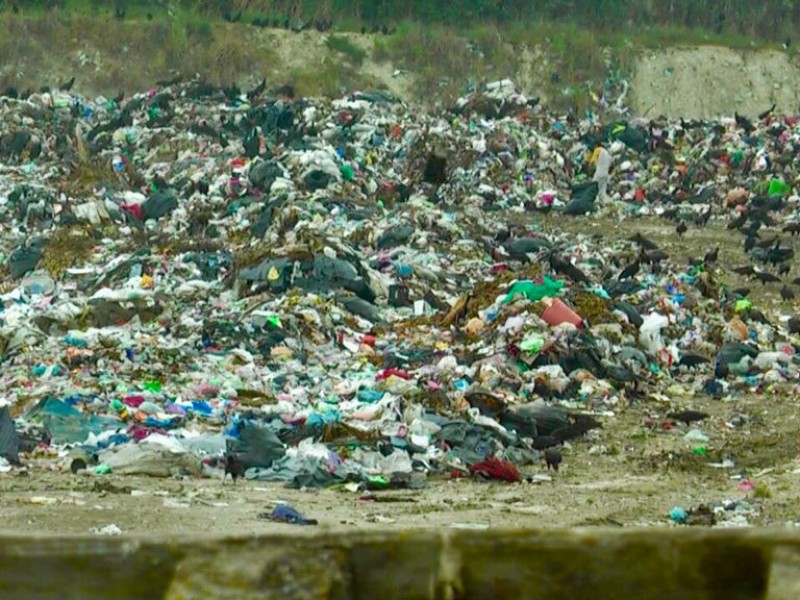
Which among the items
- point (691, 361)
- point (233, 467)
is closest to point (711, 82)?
point (691, 361)

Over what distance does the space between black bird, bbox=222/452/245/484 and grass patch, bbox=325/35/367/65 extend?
22.4m

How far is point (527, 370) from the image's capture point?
35.8 feet

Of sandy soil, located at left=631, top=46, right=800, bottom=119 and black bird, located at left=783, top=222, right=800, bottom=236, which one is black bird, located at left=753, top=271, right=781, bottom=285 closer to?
black bird, located at left=783, top=222, right=800, bottom=236

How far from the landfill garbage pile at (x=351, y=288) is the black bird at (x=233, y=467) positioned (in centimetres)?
1

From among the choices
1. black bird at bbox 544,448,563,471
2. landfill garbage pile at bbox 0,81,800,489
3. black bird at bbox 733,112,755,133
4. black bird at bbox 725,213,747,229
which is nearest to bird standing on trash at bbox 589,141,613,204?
landfill garbage pile at bbox 0,81,800,489

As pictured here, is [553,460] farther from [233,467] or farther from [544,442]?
[233,467]

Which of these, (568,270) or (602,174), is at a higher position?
(568,270)

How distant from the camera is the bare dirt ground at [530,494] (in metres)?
6.82

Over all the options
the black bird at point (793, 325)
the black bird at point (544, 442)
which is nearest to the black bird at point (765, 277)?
the black bird at point (793, 325)

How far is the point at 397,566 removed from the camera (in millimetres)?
2395

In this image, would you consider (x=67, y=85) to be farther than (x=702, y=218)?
Yes

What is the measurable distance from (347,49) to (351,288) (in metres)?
17.8

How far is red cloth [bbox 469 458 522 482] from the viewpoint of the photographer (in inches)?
329

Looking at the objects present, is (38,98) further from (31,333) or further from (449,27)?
(31,333)
